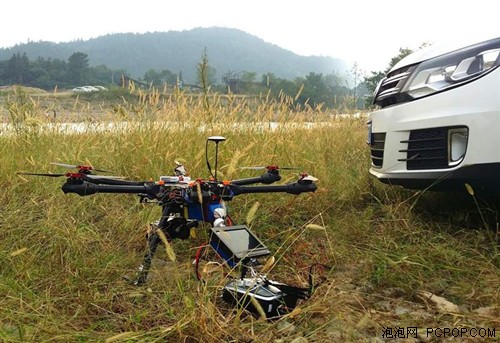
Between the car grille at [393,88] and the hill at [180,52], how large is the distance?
113 meters

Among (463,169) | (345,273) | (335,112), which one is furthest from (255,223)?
(335,112)

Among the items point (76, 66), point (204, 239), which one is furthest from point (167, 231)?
point (76, 66)

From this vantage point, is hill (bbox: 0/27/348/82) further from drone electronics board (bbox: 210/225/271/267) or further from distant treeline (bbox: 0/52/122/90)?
drone electronics board (bbox: 210/225/271/267)

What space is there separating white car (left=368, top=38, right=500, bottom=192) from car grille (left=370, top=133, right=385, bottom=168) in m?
0.04

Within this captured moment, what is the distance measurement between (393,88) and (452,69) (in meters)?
0.44

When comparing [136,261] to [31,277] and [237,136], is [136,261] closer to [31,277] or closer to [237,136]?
[31,277]

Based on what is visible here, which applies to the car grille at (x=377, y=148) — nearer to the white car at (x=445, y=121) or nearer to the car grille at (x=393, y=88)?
the white car at (x=445, y=121)

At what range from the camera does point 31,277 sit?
182 cm

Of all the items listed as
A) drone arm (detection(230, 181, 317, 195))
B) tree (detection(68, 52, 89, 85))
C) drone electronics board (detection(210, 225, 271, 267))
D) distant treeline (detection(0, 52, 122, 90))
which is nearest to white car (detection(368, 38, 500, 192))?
drone arm (detection(230, 181, 317, 195))

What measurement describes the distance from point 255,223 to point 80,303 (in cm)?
124

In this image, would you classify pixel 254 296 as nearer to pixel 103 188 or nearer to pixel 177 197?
pixel 177 197

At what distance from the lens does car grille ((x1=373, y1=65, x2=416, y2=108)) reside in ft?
8.04

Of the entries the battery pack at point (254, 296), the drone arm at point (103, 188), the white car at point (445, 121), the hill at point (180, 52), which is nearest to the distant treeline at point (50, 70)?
the white car at point (445, 121)

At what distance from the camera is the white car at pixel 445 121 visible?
1979mm
